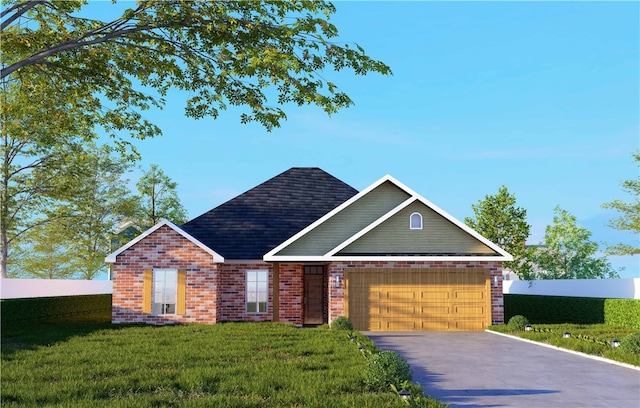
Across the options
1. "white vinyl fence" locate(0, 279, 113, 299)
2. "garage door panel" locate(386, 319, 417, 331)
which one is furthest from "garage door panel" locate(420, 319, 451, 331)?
"white vinyl fence" locate(0, 279, 113, 299)

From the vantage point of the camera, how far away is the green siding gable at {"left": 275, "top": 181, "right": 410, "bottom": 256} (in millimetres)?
25359

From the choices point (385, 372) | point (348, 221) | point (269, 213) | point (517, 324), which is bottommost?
point (517, 324)

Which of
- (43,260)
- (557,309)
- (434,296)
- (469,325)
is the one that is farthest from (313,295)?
(43,260)

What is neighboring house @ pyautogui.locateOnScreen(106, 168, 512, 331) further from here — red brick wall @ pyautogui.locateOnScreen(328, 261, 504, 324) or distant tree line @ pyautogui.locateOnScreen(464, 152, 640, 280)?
distant tree line @ pyautogui.locateOnScreen(464, 152, 640, 280)

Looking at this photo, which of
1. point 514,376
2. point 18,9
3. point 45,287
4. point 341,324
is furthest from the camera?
point 45,287

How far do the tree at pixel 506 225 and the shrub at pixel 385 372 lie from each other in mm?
33002

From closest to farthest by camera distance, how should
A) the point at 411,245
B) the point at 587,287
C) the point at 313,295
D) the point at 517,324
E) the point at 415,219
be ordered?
the point at 517,324 < the point at 411,245 < the point at 415,219 < the point at 313,295 < the point at 587,287

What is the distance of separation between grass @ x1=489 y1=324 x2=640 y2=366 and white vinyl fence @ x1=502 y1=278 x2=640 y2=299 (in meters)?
5.07

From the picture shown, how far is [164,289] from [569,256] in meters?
29.8

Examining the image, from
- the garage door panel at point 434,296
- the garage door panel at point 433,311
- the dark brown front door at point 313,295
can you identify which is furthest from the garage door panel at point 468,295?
the dark brown front door at point 313,295

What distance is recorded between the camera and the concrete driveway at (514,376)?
10.5 m

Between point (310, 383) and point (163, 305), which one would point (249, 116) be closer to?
point (310, 383)

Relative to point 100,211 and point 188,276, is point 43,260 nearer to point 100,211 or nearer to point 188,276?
point 100,211

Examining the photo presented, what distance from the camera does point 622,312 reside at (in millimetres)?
25156
